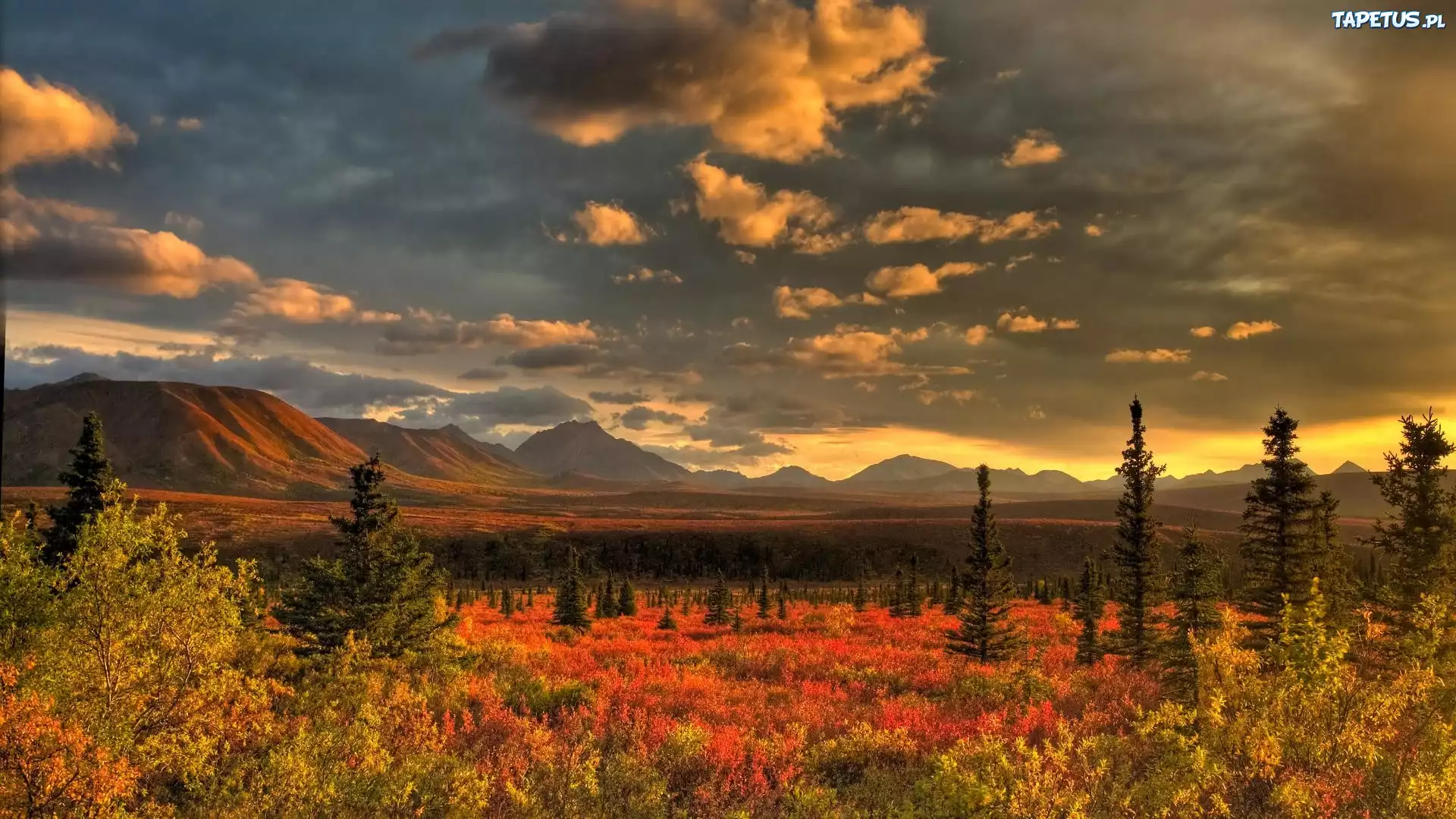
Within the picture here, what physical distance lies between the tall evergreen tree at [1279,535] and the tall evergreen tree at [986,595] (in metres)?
8.13

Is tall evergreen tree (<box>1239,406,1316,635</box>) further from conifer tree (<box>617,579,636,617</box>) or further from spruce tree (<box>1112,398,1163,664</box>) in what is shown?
conifer tree (<box>617,579,636,617</box>)

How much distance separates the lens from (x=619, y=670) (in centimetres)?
2395

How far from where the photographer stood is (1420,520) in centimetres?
2420

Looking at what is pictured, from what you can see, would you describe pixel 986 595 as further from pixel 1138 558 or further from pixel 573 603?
pixel 573 603

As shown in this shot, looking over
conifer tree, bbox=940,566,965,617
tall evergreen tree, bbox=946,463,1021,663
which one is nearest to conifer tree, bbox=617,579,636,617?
conifer tree, bbox=940,566,965,617

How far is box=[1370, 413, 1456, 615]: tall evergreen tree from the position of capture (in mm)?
23312

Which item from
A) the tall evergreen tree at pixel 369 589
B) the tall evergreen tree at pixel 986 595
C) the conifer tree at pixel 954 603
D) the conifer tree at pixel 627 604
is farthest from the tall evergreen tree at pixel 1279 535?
the conifer tree at pixel 627 604

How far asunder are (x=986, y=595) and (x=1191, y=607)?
721 centimetres

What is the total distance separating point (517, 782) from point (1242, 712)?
12.7m

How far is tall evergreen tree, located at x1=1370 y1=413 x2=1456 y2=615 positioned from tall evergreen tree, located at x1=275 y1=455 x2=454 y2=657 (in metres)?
30.4

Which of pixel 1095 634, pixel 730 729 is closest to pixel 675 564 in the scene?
pixel 1095 634

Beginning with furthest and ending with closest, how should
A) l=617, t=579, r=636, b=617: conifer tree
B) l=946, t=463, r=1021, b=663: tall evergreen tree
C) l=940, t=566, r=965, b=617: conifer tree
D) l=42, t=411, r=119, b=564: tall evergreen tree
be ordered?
l=617, t=579, r=636, b=617: conifer tree < l=940, t=566, r=965, b=617: conifer tree < l=946, t=463, r=1021, b=663: tall evergreen tree < l=42, t=411, r=119, b=564: tall evergreen tree

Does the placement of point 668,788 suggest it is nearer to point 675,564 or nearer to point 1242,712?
point 1242,712

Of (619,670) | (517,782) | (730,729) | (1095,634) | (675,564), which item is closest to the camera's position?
(517,782)
